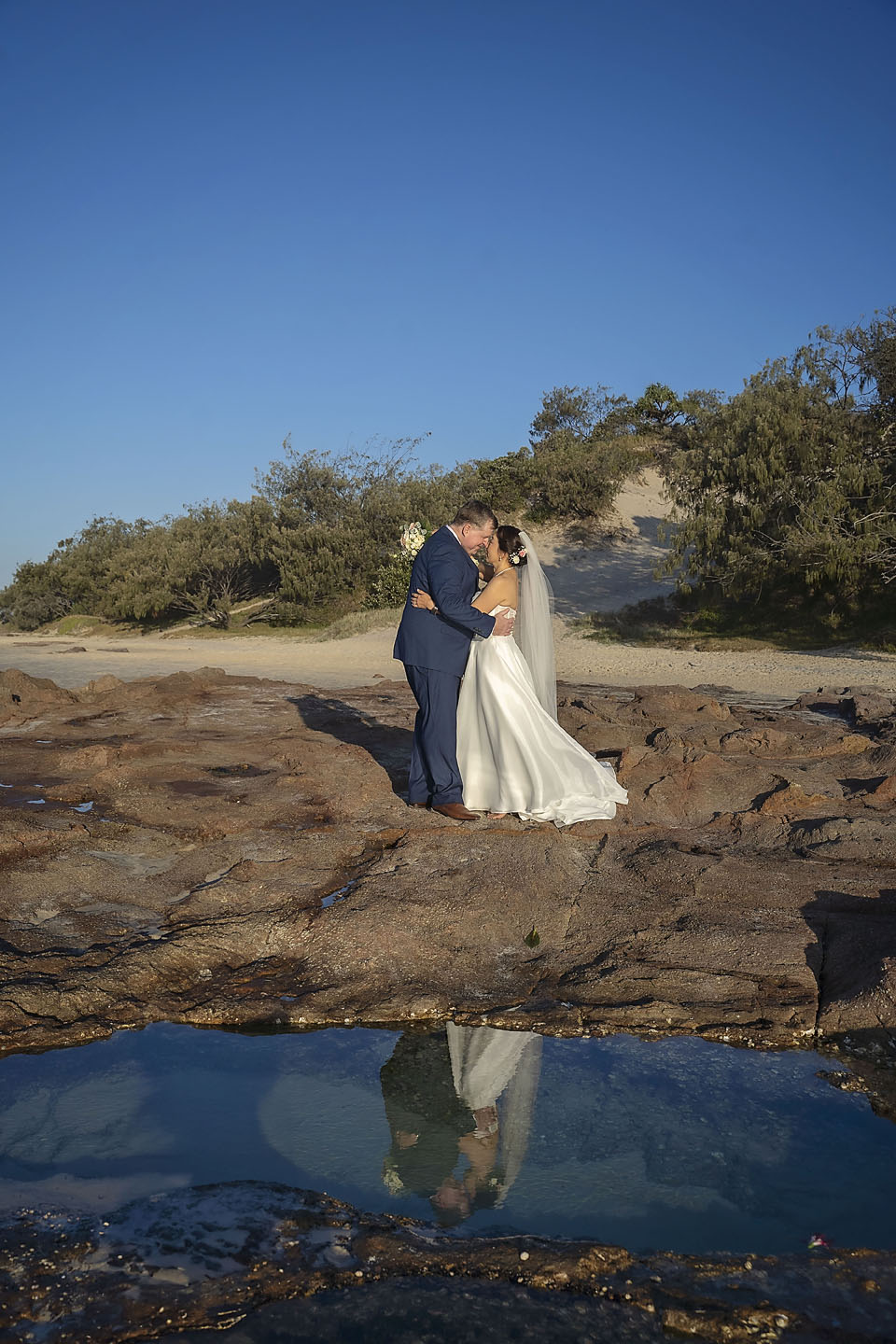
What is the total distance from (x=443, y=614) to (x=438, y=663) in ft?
1.28

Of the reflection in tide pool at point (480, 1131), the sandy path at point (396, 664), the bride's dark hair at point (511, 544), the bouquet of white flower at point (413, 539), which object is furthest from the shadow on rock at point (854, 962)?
the sandy path at point (396, 664)

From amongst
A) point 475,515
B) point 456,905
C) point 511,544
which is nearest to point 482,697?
point 511,544

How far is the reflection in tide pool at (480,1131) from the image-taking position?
2.97 meters

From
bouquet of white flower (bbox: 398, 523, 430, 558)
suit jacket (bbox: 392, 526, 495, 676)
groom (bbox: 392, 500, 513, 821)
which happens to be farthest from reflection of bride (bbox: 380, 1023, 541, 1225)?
bouquet of white flower (bbox: 398, 523, 430, 558)

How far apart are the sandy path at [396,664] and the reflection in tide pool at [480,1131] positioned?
38.1 feet

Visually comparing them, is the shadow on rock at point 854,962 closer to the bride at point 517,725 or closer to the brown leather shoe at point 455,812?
the bride at point 517,725

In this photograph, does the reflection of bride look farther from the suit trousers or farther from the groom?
the suit trousers

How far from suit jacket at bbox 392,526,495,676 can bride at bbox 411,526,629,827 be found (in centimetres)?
10

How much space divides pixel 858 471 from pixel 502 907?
1602cm

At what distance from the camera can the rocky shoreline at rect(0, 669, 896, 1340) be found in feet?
13.9

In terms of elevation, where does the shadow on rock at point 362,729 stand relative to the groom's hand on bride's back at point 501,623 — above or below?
below

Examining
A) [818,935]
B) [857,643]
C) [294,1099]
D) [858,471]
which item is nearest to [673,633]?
[857,643]

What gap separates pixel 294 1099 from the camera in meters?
3.65

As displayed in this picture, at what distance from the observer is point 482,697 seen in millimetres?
7590
